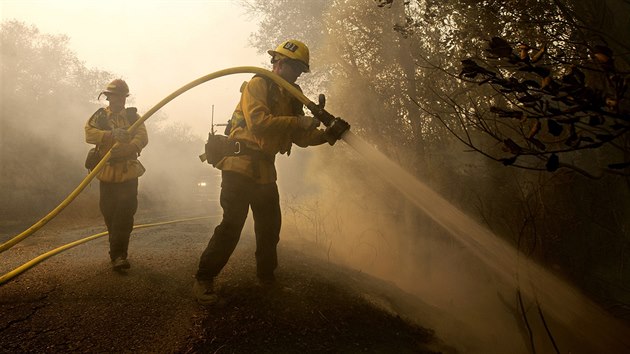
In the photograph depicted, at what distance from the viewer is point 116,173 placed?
3.92m

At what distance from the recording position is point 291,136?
132 inches

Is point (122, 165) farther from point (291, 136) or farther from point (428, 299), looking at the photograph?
point (428, 299)

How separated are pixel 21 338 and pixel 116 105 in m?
2.79

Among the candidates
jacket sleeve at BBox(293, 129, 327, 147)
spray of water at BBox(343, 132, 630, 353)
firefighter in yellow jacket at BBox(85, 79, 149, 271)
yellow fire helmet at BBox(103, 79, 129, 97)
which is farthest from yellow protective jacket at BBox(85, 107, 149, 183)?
spray of water at BBox(343, 132, 630, 353)

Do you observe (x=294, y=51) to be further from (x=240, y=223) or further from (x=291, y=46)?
(x=240, y=223)

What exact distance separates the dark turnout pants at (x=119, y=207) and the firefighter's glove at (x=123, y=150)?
0.30m

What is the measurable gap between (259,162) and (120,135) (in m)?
1.84

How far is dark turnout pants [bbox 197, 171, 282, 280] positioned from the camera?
2.97 meters

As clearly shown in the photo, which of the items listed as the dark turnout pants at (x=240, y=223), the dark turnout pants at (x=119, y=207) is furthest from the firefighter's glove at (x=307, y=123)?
the dark turnout pants at (x=119, y=207)

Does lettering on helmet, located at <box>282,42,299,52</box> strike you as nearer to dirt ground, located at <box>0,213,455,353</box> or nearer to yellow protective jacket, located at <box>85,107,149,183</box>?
yellow protective jacket, located at <box>85,107,149,183</box>

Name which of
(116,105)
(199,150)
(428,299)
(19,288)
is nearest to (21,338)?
(19,288)

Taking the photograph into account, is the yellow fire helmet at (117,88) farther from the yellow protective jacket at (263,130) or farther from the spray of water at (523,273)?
the spray of water at (523,273)

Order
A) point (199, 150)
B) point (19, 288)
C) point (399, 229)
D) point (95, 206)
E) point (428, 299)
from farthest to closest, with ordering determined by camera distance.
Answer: point (199, 150), point (95, 206), point (399, 229), point (428, 299), point (19, 288)

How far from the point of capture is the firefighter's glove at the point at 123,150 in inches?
152
